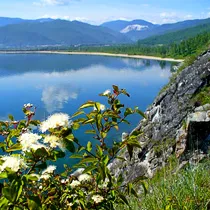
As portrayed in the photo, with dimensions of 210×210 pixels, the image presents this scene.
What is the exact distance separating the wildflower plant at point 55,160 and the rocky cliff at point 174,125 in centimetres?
600

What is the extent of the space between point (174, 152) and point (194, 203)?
560cm

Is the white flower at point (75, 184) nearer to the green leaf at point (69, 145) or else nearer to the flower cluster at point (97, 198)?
the flower cluster at point (97, 198)

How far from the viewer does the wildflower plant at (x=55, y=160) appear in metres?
2.02

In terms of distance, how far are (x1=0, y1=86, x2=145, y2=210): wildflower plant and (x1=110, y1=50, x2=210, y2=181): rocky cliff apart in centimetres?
600

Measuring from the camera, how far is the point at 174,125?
34.8ft

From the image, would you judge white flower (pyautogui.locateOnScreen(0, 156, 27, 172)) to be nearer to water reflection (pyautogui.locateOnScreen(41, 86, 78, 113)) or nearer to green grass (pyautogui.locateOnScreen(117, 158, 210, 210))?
green grass (pyautogui.locateOnScreen(117, 158, 210, 210))

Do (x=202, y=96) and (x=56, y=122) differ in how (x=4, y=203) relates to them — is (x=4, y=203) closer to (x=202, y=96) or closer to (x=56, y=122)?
(x=56, y=122)

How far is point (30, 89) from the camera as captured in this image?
62281mm

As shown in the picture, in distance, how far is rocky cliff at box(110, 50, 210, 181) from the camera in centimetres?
873

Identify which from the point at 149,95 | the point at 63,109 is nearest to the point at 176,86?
the point at 63,109

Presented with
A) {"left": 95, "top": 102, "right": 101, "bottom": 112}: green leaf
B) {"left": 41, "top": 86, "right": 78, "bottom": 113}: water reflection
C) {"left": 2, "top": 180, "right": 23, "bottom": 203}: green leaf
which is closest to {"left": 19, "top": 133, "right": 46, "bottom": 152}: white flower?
{"left": 2, "top": 180, "right": 23, "bottom": 203}: green leaf

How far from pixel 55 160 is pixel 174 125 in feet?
28.5

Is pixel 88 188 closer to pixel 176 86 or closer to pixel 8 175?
pixel 8 175

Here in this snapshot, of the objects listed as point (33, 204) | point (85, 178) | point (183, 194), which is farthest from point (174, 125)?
point (33, 204)
